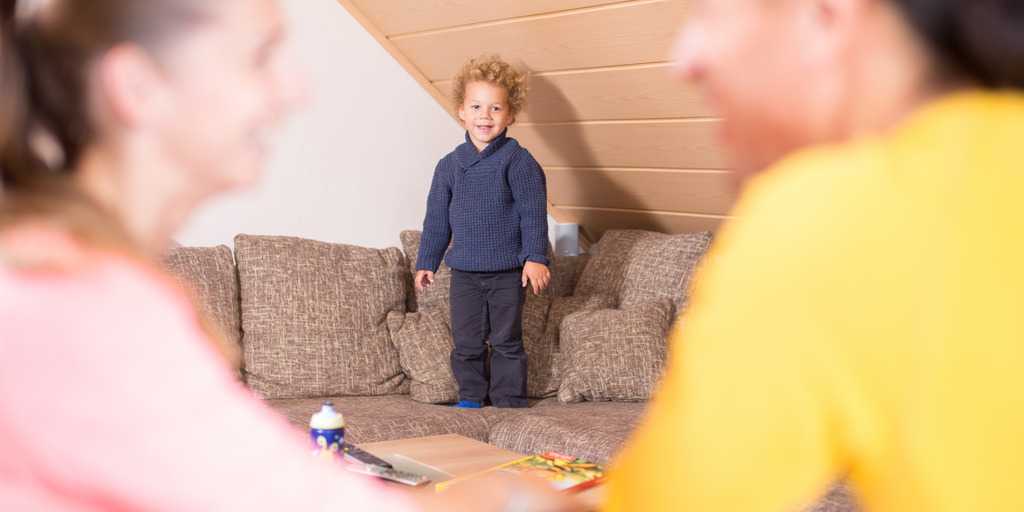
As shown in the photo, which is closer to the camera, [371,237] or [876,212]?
[876,212]

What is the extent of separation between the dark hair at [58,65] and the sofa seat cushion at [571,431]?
1.62m

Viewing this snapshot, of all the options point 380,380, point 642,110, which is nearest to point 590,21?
point 642,110

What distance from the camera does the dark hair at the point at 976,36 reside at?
418mm

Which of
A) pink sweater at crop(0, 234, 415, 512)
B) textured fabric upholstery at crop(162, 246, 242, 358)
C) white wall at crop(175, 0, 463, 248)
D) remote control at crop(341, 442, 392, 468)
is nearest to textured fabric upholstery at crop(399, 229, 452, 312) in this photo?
white wall at crop(175, 0, 463, 248)

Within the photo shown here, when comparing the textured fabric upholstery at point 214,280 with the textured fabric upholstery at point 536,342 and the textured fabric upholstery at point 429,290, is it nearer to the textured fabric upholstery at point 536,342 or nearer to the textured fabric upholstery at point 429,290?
the textured fabric upholstery at point 429,290

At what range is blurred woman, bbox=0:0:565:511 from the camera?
0.45m

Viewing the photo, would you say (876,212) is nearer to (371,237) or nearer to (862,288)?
(862,288)

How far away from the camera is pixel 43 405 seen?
443 mm

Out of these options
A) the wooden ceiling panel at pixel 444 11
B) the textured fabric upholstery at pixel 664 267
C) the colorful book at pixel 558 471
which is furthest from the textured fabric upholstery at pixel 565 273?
the colorful book at pixel 558 471

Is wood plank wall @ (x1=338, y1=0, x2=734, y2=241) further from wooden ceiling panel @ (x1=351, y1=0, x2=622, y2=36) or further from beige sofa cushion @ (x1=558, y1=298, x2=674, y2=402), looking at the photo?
beige sofa cushion @ (x1=558, y1=298, x2=674, y2=402)

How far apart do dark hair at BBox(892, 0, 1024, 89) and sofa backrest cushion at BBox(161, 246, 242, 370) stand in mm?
2274

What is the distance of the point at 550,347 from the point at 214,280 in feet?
3.82

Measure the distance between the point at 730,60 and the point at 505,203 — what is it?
7.73 ft

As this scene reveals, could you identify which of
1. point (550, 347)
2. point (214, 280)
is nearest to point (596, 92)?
point (550, 347)
